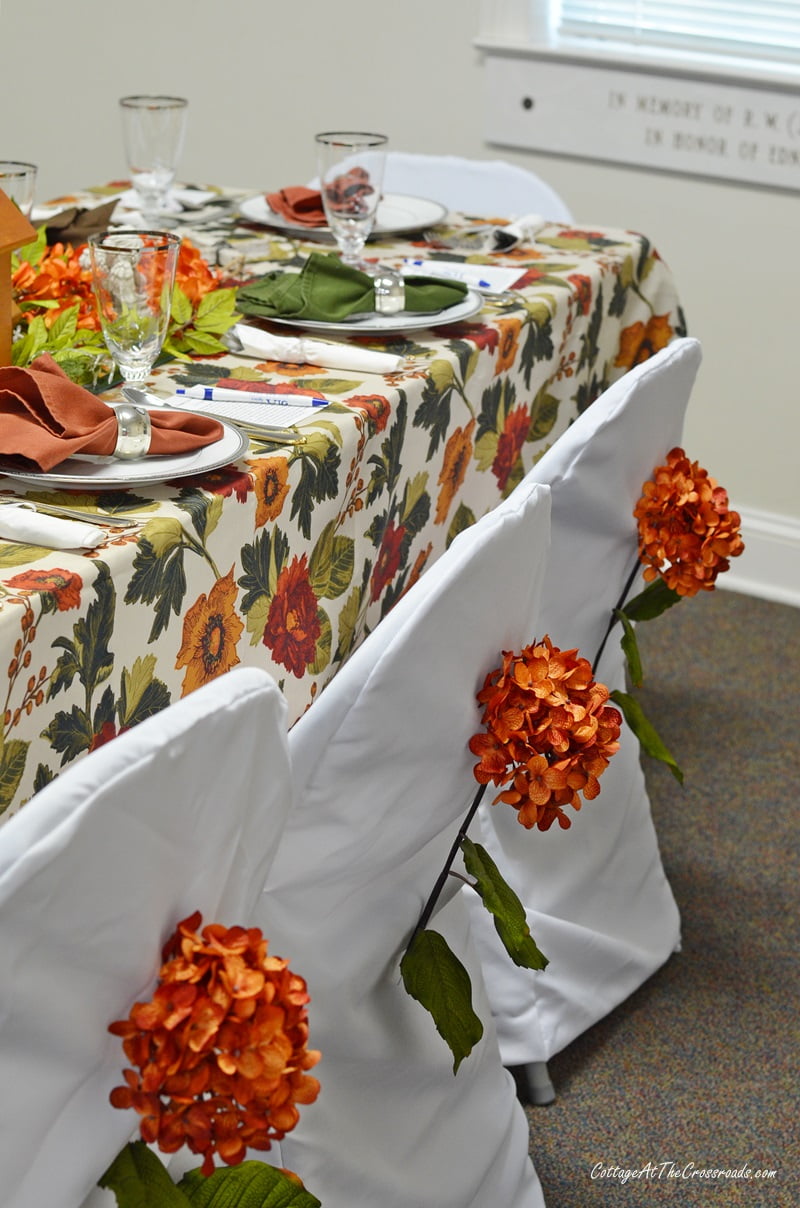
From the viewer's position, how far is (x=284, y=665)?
1.05 meters

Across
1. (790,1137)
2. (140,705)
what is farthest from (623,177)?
(140,705)

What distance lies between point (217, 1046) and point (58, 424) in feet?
1.62

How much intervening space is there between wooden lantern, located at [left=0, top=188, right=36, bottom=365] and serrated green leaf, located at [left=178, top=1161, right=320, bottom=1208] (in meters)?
0.63

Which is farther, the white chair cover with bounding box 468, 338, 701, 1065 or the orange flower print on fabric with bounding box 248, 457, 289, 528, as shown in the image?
the white chair cover with bounding box 468, 338, 701, 1065

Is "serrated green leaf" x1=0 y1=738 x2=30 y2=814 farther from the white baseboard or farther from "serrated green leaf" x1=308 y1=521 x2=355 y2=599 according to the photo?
the white baseboard

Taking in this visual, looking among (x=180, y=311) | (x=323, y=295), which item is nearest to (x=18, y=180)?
(x=180, y=311)

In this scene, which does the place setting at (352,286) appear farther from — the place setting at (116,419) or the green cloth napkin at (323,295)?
the place setting at (116,419)

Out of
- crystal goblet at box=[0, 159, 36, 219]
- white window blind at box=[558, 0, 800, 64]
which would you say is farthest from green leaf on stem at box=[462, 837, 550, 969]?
white window blind at box=[558, 0, 800, 64]

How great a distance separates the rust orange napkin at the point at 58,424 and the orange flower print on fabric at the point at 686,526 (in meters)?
0.42

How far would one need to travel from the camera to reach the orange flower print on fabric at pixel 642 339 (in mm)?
1809

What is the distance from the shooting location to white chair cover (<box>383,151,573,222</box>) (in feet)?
6.94

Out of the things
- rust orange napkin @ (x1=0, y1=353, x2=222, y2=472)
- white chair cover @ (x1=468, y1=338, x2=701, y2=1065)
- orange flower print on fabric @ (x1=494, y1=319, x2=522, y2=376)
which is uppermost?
rust orange napkin @ (x1=0, y1=353, x2=222, y2=472)

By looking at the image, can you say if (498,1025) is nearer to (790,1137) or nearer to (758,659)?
(790,1137)

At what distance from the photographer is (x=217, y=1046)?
1.85 feet
